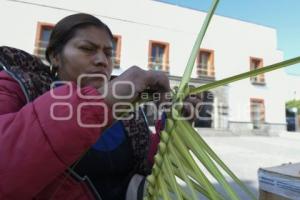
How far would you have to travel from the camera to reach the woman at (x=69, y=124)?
1.19ft

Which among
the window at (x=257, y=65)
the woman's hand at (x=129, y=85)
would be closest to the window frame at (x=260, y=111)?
the window at (x=257, y=65)

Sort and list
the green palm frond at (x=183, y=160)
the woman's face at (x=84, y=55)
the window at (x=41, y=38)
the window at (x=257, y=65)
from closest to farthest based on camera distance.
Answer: the green palm frond at (x=183, y=160) < the woman's face at (x=84, y=55) < the window at (x=41, y=38) < the window at (x=257, y=65)

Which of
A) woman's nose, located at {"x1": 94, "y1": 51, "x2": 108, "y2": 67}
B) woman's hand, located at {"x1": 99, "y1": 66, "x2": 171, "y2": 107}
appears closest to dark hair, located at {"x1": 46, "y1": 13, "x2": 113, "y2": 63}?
woman's nose, located at {"x1": 94, "y1": 51, "x2": 108, "y2": 67}

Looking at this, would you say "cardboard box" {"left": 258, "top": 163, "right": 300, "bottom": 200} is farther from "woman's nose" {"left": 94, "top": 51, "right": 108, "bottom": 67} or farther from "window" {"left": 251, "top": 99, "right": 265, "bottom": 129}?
"window" {"left": 251, "top": 99, "right": 265, "bottom": 129}

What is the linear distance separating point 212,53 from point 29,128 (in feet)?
33.3

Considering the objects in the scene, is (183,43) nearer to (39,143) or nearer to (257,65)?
(257,65)

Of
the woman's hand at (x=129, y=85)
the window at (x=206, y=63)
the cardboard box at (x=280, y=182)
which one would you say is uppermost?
the window at (x=206, y=63)

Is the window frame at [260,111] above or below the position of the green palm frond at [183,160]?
above

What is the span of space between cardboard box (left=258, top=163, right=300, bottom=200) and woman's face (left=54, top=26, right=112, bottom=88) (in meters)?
0.51

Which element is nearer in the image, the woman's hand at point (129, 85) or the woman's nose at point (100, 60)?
the woman's hand at point (129, 85)

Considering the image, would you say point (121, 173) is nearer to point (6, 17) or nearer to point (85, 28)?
point (85, 28)

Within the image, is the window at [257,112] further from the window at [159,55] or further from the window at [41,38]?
the window at [41,38]

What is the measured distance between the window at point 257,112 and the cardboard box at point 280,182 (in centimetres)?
1070

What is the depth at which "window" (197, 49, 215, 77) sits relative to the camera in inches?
388
